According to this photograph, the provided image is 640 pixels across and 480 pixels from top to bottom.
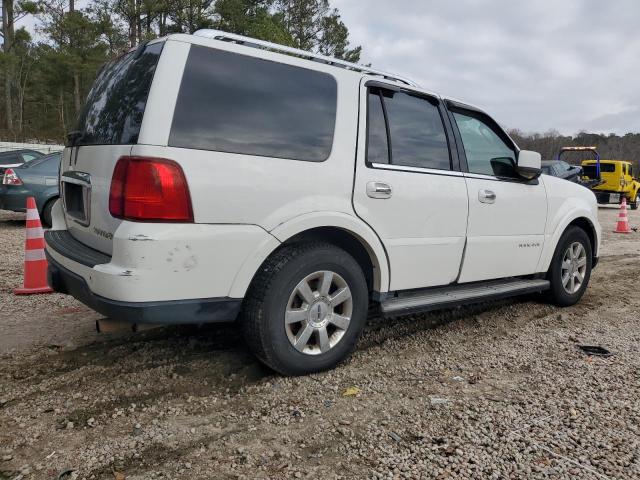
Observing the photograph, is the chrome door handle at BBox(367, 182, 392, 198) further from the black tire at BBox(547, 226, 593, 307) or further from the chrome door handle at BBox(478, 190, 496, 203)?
the black tire at BBox(547, 226, 593, 307)

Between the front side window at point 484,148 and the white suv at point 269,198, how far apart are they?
3 centimetres

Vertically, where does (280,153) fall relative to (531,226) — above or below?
above

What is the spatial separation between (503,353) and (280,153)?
2.15 metres

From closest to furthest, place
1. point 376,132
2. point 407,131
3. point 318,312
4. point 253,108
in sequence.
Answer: point 253,108
point 318,312
point 376,132
point 407,131

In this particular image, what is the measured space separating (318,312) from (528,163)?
2329 mm

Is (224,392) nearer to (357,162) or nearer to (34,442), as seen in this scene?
(34,442)

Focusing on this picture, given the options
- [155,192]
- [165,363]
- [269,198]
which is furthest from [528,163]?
[165,363]

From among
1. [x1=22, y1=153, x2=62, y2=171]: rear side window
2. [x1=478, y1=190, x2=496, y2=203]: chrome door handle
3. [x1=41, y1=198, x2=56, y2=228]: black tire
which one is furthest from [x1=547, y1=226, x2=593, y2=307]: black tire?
[x1=22, y1=153, x2=62, y2=171]: rear side window

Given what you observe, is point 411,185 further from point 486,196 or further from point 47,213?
point 47,213

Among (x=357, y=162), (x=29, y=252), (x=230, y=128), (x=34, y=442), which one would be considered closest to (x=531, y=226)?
(x=357, y=162)

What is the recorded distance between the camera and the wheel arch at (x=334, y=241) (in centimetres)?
279

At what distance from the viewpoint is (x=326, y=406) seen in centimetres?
A: 278

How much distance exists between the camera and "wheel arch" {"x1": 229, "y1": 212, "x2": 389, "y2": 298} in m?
2.79

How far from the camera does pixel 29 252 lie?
5.10 m
